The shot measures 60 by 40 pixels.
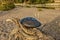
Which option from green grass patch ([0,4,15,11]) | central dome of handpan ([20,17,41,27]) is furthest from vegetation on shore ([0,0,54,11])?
central dome of handpan ([20,17,41,27])

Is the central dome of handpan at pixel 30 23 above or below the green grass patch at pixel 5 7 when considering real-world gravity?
above

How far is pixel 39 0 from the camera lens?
20.6m

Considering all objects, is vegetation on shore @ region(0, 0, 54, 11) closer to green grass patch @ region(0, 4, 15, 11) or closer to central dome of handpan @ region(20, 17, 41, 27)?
green grass patch @ region(0, 4, 15, 11)

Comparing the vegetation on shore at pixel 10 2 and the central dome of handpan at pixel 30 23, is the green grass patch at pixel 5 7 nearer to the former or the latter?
the vegetation on shore at pixel 10 2

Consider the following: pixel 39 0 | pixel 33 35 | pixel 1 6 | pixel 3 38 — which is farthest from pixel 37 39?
pixel 39 0

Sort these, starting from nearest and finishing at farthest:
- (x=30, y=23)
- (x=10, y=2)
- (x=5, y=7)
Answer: (x=30, y=23) → (x=5, y=7) → (x=10, y=2)

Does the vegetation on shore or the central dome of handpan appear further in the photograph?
the vegetation on shore

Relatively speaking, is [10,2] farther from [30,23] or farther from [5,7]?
[30,23]

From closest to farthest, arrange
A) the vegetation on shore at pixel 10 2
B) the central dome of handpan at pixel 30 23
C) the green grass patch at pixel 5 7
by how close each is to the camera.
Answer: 1. the central dome of handpan at pixel 30 23
2. the green grass patch at pixel 5 7
3. the vegetation on shore at pixel 10 2

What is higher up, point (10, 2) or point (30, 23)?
point (30, 23)

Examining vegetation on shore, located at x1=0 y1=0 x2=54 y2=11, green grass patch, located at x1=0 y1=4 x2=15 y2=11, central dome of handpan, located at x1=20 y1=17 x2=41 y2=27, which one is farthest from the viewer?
vegetation on shore, located at x1=0 y1=0 x2=54 y2=11

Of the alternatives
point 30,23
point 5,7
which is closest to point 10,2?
point 5,7

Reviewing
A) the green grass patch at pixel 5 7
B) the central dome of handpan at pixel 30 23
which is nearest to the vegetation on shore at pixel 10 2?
the green grass patch at pixel 5 7

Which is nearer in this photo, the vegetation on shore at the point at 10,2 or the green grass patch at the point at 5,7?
the green grass patch at the point at 5,7
